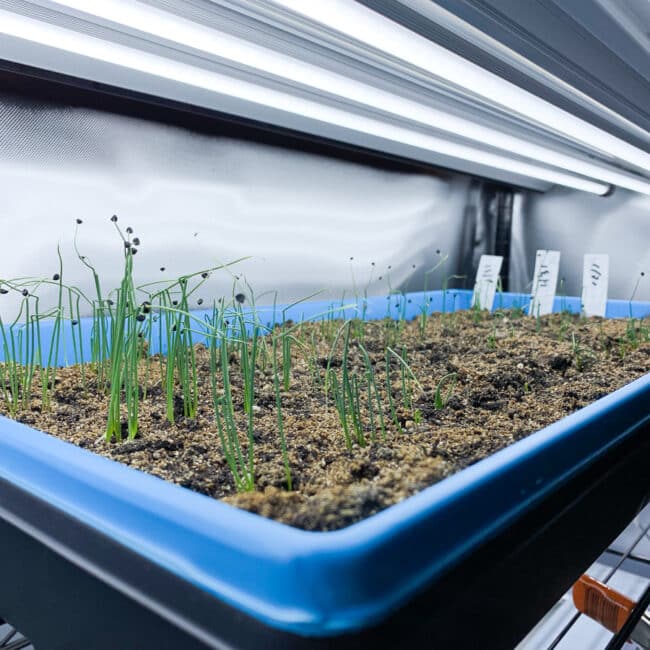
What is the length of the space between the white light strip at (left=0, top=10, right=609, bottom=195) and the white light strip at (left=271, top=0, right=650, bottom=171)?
30 cm

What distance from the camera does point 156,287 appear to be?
1306 mm

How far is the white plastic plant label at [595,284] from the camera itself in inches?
67.8

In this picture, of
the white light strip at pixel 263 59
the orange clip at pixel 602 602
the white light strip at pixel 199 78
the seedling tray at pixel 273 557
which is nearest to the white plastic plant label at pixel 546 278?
the white light strip at pixel 199 78

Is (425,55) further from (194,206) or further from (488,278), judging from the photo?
(488,278)

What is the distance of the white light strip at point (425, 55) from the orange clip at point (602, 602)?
0.84 m

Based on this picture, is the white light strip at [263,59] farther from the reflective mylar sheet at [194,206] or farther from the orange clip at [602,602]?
the orange clip at [602,602]

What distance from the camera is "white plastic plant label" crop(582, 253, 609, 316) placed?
5.65 feet

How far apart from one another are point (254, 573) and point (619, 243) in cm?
218

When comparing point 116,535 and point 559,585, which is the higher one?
point 116,535

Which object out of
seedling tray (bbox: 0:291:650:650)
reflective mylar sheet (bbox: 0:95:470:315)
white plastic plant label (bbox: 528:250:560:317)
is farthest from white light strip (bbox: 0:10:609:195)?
seedling tray (bbox: 0:291:650:650)

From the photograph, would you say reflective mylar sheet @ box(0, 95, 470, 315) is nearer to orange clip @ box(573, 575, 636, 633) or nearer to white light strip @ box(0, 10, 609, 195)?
white light strip @ box(0, 10, 609, 195)

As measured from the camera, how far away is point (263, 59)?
2.85 ft

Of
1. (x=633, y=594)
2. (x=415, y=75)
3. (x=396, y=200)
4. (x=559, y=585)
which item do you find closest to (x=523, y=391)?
(x=559, y=585)

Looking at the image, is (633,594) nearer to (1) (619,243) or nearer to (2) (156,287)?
(1) (619,243)
